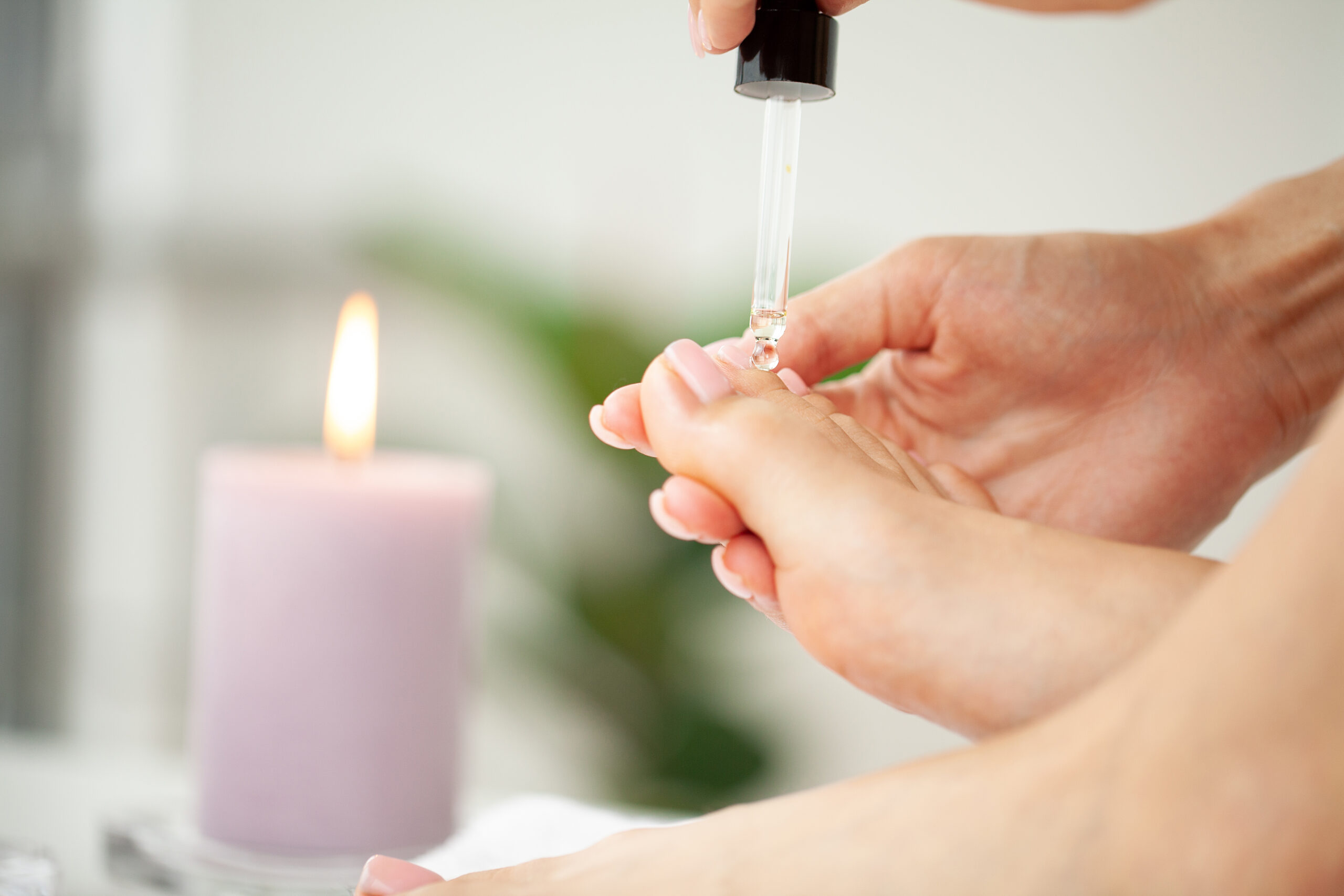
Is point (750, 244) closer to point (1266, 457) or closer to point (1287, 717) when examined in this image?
point (1266, 457)

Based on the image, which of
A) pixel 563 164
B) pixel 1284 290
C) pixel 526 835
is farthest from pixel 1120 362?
pixel 563 164

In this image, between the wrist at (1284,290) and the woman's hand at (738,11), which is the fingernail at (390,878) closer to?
the woman's hand at (738,11)

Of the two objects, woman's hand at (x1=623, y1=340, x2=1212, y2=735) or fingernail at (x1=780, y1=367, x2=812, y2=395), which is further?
fingernail at (x1=780, y1=367, x2=812, y2=395)

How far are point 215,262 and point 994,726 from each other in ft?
4.35

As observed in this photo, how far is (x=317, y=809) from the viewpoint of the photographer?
535 mm

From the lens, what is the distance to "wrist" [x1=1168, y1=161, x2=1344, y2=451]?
0.70 m

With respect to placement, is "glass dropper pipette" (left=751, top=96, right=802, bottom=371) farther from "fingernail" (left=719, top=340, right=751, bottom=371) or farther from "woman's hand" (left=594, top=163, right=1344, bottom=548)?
"woman's hand" (left=594, top=163, right=1344, bottom=548)

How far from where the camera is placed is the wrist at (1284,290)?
70cm

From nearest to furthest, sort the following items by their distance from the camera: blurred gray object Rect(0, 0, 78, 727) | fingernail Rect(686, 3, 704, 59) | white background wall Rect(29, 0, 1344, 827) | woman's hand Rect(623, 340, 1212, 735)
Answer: woman's hand Rect(623, 340, 1212, 735), fingernail Rect(686, 3, 704, 59), white background wall Rect(29, 0, 1344, 827), blurred gray object Rect(0, 0, 78, 727)

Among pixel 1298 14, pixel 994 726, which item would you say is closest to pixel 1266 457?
pixel 994 726

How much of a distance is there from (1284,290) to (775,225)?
1.26ft

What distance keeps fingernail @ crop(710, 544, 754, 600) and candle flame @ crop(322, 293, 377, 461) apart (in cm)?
26

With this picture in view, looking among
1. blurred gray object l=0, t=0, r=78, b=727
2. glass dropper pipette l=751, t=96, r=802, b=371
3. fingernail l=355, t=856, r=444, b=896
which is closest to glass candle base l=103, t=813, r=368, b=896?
fingernail l=355, t=856, r=444, b=896

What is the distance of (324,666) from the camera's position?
0.54m
